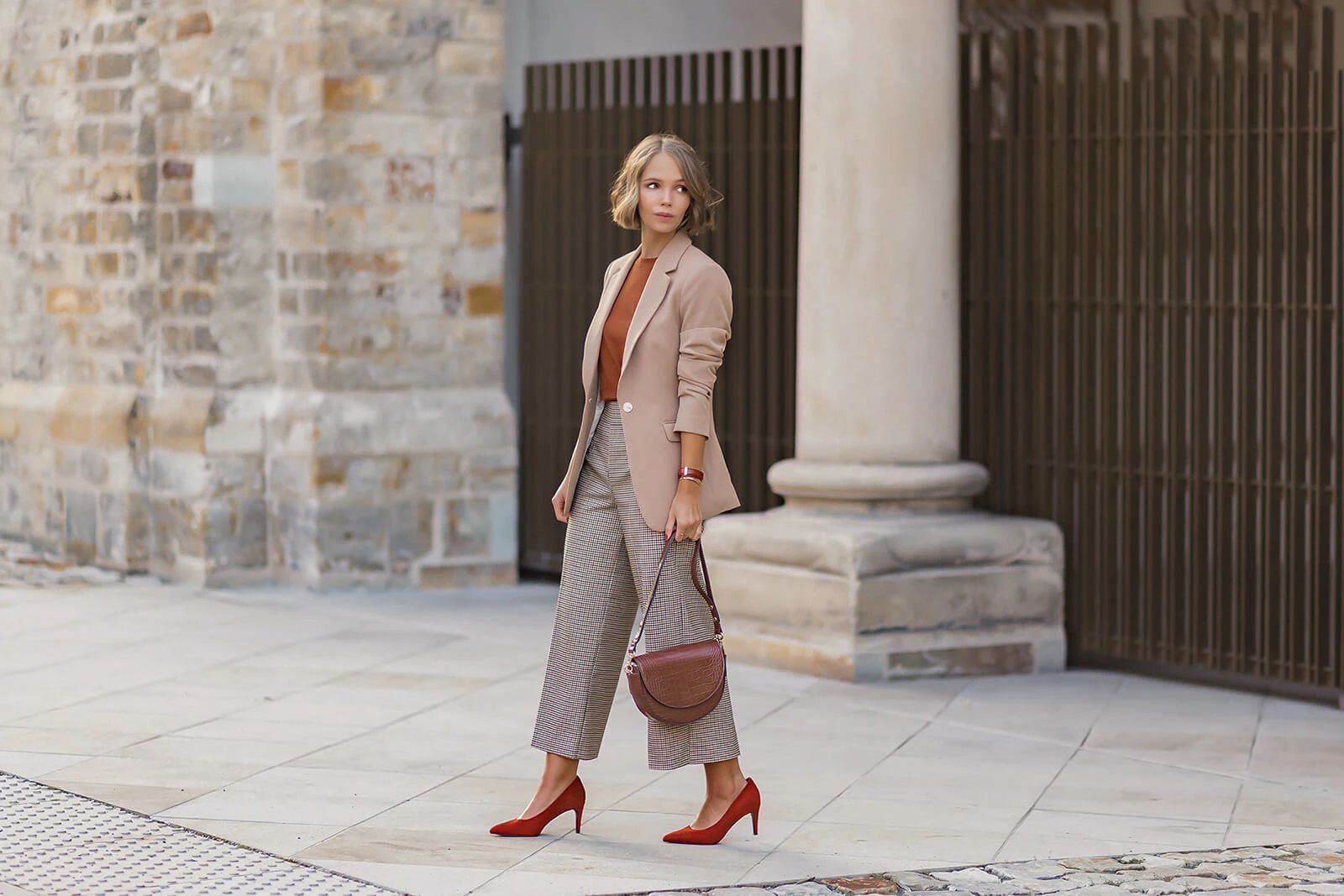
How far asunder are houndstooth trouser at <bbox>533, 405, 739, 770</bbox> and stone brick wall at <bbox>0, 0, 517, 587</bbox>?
395 cm

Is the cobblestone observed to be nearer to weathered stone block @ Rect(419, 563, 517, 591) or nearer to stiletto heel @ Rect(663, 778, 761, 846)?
stiletto heel @ Rect(663, 778, 761, 846)

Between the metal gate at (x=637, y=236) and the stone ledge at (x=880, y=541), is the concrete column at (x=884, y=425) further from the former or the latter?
the metal gate at (x=637, y=236)

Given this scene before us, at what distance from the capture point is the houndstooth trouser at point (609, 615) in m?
4.50

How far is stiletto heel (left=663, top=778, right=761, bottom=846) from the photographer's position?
4.56 meters

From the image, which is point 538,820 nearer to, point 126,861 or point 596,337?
point 126,861

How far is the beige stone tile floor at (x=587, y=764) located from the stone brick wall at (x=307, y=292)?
97 cm

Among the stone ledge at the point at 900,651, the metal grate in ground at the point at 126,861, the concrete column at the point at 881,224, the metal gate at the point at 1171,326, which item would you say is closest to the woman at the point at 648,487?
the metal grate in ground at the point at 126,861

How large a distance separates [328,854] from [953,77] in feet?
12.4

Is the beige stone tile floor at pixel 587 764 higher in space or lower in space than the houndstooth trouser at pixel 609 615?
lower

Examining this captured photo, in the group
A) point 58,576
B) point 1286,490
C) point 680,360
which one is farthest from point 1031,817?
point 58,576

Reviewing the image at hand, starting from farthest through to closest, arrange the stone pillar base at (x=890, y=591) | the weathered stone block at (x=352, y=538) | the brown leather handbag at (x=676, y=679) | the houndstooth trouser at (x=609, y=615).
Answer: the weathered stone block at (x=352, y=538)
the stone pillar base at (x=890, y=591)
the houndstooth trouser at (x=609, y=615)
the brown leather handbag at (x=676, y=679)

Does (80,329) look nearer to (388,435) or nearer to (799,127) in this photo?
(388,435)

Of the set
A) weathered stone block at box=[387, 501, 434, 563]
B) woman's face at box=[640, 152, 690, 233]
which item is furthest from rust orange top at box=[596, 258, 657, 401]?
weathered stone block at box=[387, 501, 434, 563]

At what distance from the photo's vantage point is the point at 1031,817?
489cm
